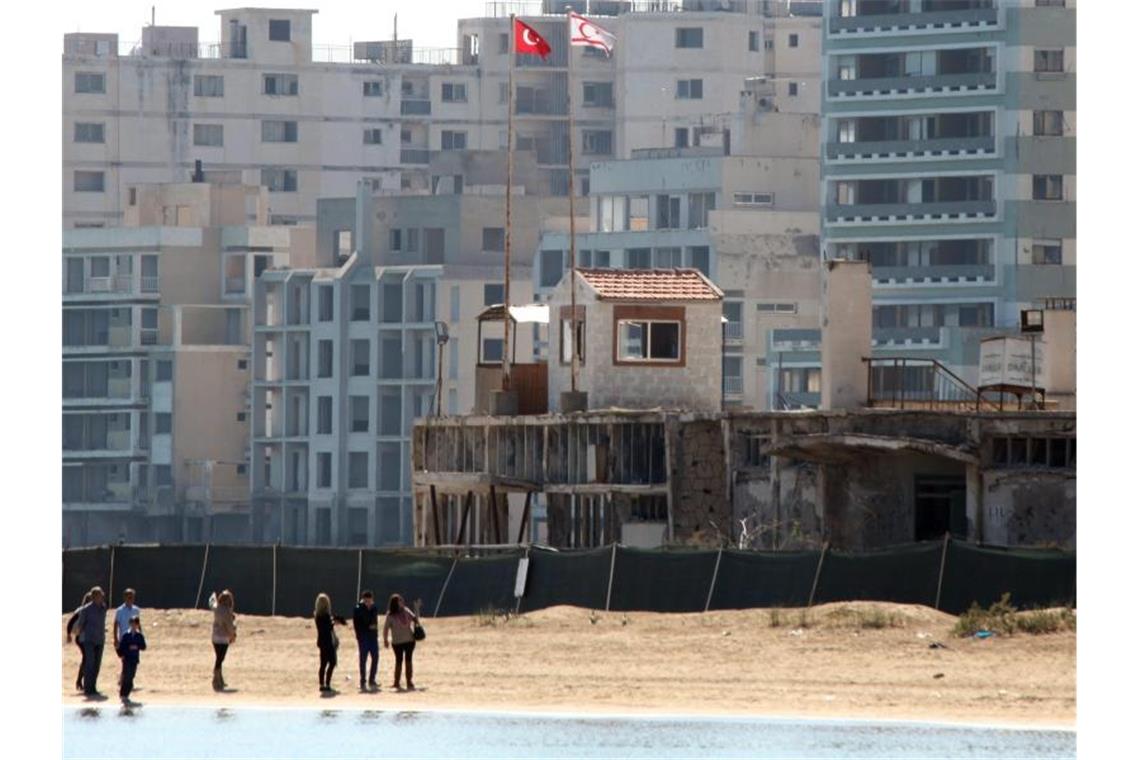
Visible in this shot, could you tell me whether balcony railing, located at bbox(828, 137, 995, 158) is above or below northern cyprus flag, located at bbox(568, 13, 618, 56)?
above

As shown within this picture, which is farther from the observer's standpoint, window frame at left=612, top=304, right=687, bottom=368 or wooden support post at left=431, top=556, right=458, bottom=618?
window frame at left=612, top=304, right=687, bottom=368

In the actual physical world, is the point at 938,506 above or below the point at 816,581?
above

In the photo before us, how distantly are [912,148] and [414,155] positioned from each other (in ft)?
166

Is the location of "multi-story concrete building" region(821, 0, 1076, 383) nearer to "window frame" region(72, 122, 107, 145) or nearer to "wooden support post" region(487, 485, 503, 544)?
"window frame" region(72, 122, 107, 145)

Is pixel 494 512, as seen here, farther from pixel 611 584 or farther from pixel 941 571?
pixel 941 571

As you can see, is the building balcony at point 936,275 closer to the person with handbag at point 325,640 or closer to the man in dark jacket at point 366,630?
the person with handbag at point 325,640

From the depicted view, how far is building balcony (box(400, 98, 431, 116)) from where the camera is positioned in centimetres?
17812

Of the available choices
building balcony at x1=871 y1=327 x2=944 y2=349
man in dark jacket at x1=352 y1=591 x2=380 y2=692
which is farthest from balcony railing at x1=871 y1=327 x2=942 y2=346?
man in dark jacket at x1=352 y1=591 x2=380 y2=692

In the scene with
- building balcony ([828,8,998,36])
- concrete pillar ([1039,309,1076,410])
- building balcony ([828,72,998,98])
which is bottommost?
concrete pillar ([1039,309,1076,410])

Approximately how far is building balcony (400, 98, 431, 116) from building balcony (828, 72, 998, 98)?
48289mm

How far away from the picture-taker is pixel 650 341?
64.4m

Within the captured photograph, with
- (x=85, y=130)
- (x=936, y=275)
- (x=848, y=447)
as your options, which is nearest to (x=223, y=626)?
(x=848, y=447)

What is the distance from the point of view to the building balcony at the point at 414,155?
17688cm

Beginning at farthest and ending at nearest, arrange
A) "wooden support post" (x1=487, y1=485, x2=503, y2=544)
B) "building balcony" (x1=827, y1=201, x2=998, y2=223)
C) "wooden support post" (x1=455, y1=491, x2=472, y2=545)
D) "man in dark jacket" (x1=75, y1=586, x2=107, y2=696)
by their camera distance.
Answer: "building balcony" (x1=827, y1=201, x2=998, y2=223) → "wooden support post" (x1=455, y1=491, x2=472, y2=545) → "wooden support post" (x1=487, y1=485, x2=503, y2=544) → "man in dark jacket" (x1=75, y1=586, x2=107, y2=696)
